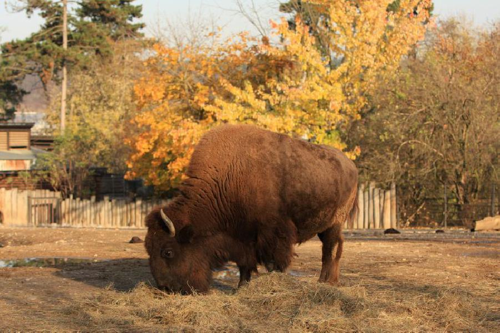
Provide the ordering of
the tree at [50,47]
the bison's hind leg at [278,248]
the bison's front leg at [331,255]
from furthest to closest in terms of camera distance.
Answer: the tree at [50,47] < the bison's front leg at [331,255] < the bison's hind leg at [278,248]

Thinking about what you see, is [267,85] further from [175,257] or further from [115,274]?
[175,257]

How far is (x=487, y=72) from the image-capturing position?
26.4 metres

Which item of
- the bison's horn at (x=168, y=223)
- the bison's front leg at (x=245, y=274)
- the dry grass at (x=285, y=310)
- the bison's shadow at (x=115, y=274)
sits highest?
the bison's horn at (x=168, y=223)

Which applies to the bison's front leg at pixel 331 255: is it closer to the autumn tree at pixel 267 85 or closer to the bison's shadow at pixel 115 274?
the bison's shadow at pixel 115 274

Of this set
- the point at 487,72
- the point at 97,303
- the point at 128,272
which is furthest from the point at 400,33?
the point at 97,303

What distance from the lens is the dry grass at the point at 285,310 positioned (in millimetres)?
6277

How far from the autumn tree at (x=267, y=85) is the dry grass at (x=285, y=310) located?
1437 cm

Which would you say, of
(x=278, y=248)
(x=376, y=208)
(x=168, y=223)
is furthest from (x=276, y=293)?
(x=376, y=208)

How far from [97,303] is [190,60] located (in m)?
19.0

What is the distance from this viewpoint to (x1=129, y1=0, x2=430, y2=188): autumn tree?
22781 millimetres

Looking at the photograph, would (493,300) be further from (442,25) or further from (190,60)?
(442,25)

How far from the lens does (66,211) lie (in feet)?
93.6

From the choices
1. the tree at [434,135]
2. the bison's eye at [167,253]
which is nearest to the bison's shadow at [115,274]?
the bison's eye at [167,253]

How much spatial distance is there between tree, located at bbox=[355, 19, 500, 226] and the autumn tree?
1309 millimetres
